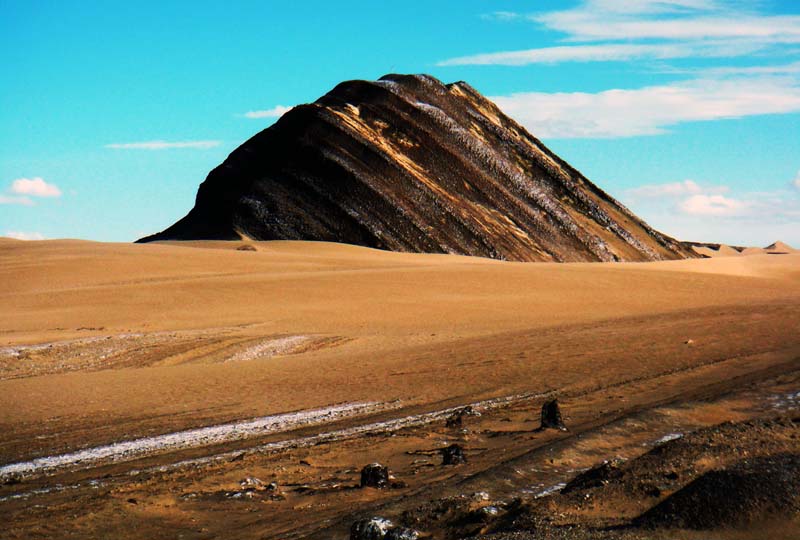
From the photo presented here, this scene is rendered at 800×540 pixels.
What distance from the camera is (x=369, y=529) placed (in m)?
5.97

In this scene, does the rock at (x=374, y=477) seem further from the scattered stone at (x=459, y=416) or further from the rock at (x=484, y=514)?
the scattered stone at (x=459, y=416)

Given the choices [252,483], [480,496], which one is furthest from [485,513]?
[252,483]

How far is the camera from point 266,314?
21.9 meters

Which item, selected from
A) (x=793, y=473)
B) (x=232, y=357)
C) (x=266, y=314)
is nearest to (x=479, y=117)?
(x=266, y=314)

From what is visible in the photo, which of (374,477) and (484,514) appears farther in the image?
(374,477)

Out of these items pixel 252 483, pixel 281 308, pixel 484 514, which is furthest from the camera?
pixel 281 308

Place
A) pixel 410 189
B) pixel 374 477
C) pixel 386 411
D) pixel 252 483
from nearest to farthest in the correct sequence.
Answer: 1. pixel 374 477
2. pixel 252 483
3. pixel 386 411
4. pixel 410 189

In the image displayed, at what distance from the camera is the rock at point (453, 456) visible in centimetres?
857

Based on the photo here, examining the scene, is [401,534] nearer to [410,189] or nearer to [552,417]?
[552,417]

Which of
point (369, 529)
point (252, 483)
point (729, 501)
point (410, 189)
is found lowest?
point (252, 483)

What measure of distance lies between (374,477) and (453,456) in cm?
102

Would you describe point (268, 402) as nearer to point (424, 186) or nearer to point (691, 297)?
point (691, 297)

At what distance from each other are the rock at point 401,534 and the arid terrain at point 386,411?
0.15 metres

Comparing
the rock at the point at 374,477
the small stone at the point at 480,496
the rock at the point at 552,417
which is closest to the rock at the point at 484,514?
the small stone at the point at 480,496
